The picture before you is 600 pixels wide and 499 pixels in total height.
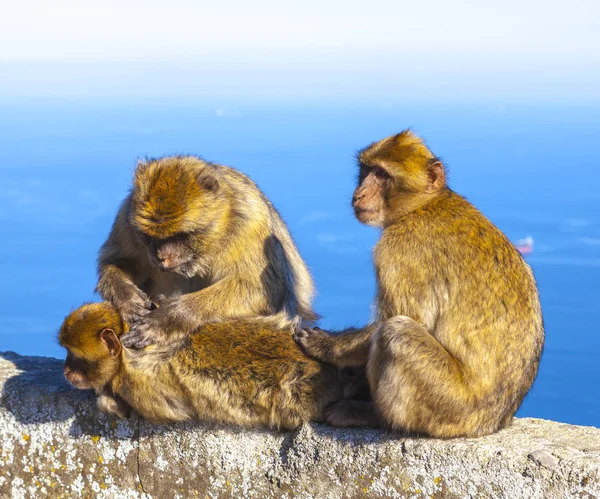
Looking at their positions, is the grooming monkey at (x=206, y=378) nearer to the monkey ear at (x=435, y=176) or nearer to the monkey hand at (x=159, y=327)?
the monkey hand at (x=159, y=327)

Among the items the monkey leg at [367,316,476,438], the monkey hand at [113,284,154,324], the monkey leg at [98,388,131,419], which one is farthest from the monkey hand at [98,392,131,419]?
the monkey leg at [367,316,476,438]

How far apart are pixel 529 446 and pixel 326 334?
919 mm

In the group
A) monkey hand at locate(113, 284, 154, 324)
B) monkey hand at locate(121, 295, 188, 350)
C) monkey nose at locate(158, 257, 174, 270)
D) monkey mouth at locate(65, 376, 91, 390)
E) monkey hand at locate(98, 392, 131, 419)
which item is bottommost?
monkey hand at locate(98, 392, 131, 419)

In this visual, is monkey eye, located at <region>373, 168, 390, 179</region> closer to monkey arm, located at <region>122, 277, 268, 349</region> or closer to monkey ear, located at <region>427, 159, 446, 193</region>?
monkey ear, located at <region>427, 159, 446, 193</region>

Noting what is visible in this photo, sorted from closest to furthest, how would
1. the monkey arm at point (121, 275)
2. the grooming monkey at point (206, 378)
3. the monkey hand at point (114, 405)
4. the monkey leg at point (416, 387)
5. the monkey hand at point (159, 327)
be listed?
1. the monkey leg at point (416, 387)
2. the grooming monkey at point (206, 378)
3. the monkey hand at point (114, 405)
4. the monkey hand at point (159, 327)
5. the monkey arm at point (121, 275)

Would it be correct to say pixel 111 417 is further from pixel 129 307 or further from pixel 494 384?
pixel 494 384

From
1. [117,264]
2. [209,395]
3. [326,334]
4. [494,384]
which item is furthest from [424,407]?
[117,264]

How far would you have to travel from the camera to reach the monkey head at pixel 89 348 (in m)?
3.37

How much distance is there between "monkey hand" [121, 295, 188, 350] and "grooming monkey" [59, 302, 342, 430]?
20 centimetres

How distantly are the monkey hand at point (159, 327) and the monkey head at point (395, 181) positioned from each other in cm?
93

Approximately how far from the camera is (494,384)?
3215 mm

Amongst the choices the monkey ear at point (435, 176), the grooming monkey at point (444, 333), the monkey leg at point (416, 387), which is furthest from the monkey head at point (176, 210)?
the monkey leg at point (416, 387)

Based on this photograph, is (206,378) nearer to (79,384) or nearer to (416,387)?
(79,384)

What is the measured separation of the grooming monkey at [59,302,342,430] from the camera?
3.34m
